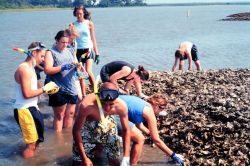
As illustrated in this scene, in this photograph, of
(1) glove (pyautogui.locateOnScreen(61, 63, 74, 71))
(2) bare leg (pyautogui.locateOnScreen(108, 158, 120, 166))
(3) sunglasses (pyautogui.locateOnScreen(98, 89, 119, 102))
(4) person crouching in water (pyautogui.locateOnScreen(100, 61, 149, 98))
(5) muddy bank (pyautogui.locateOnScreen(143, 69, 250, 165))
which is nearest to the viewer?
(3) sunglasses (pyautogui.locateOnScreen(98, 89, 119, 102))

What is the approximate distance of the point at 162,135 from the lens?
8.89 metres

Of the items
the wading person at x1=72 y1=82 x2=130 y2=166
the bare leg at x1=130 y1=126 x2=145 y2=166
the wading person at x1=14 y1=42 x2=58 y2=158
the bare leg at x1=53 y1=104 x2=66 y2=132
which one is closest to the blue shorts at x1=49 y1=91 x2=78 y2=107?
the bare leg at x1=53 y1=104 x2=66 y2=132

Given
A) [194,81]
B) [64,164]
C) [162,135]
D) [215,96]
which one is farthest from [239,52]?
[64,164]

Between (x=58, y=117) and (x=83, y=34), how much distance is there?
2744 millimetres

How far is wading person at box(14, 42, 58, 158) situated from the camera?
705cm

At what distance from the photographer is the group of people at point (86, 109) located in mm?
5996

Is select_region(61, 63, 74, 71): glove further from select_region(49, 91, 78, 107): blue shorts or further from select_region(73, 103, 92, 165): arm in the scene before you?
select_region(73, 103, 92, 165): arm

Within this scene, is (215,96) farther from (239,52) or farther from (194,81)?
(239,52)

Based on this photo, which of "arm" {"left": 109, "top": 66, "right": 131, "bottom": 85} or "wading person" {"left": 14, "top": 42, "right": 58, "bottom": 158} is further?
"arm" {"left": 109, "top": 66, "right": 131, "bottom": 85}

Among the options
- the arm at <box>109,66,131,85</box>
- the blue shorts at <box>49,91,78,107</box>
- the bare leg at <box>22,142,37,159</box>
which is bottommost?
the bare leg at <box>22,142,37,159</box>

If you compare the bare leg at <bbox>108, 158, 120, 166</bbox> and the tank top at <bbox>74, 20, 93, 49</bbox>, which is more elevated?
the tank top at <bbox>74, 20, 93, 49</bbox>

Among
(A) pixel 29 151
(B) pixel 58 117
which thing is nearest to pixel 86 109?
(A) pixel 29 151

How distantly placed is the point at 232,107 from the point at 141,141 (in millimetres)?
3031

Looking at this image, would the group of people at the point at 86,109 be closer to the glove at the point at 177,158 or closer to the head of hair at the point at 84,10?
the glove at the point at 177,158
